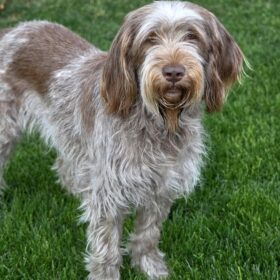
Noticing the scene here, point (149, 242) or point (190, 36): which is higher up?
point (190, 36)

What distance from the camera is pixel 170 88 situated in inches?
135

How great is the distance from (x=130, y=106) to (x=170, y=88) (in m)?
0.42

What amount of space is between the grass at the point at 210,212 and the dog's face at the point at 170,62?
1.12 meters

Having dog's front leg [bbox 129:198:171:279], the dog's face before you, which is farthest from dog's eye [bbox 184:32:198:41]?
dog's front leg [bbox 129:198:171:279]

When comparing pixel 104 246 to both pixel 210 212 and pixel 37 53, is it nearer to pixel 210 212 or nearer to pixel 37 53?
pixel 210 212

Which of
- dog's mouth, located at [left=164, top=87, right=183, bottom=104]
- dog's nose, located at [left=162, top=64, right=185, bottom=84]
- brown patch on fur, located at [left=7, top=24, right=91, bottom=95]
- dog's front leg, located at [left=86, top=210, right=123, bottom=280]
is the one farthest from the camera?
brown patch on fur, located at [left=7, top=24, right=91, bottom=95]

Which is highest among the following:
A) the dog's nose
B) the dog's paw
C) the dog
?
the dog's nose

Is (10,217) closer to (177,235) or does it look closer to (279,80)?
(177,235)

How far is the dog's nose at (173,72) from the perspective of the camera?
3.37 meters

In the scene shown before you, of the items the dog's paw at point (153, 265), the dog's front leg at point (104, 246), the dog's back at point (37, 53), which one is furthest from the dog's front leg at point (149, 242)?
the dog's back at point (37, 53)

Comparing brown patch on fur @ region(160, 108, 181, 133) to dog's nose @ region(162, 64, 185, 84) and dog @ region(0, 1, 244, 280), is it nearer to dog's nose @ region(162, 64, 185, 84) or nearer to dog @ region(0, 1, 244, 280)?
dog @ region(0, 1, 244, 280)

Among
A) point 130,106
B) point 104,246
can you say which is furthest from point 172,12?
point 104,246

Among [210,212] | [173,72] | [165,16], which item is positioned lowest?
[210,212]

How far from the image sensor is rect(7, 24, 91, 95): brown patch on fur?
4.82 meters
